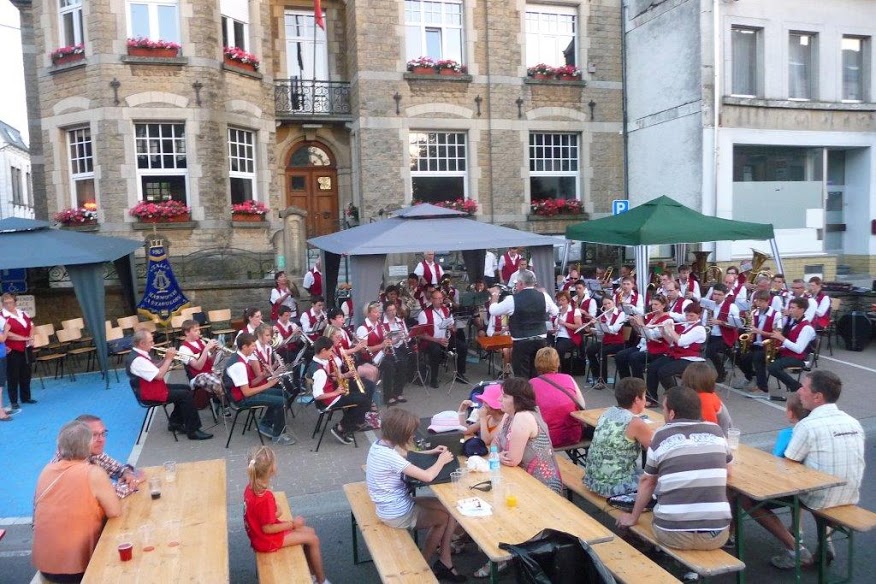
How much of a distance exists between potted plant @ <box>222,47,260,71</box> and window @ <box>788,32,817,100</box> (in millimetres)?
13890

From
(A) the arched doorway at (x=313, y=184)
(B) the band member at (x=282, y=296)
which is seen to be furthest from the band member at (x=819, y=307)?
(A) the arched doorway at (x=313, y=184)

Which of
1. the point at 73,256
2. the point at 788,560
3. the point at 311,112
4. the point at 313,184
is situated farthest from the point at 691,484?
the point at 313,184

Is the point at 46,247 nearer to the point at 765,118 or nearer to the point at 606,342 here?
the point at 606,342

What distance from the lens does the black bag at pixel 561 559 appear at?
3.88 m

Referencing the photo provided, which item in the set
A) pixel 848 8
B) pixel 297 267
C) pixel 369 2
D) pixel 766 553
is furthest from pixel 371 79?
pixel 766 553

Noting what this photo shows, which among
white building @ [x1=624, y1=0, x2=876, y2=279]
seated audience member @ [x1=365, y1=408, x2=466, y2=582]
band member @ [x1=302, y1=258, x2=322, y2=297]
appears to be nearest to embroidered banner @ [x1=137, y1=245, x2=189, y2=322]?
band member @ [x1=302, y1=258, x2=322, y2=297]

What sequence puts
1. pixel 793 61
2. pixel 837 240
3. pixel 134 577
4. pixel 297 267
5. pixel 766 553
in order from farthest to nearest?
pixel 837 240
pixel 793 61
pixel 297 267
pixel 766 553
pixel 134 577

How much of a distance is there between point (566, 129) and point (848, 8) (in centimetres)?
800

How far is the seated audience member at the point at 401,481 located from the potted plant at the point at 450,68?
14.8 m

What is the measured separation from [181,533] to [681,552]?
3.23 m

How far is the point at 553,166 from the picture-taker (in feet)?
64.4

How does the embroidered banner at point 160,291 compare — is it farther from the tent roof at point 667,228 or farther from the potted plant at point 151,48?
the tent roof at point 667,228

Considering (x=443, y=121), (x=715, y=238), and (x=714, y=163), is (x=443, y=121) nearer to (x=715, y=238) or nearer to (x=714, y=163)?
(x=714, y=163)

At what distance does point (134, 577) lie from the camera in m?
3.87
